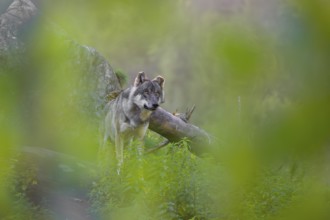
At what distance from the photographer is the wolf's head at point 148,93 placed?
30.9ft

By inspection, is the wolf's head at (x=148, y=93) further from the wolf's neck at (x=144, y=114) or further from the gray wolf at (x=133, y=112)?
the wolf's neck at (x=144, y=114)

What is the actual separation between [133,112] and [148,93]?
415 mm

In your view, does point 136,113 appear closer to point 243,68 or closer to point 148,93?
point 148,93

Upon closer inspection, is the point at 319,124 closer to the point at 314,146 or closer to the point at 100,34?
the point at 314,146

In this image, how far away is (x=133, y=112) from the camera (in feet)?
32.0

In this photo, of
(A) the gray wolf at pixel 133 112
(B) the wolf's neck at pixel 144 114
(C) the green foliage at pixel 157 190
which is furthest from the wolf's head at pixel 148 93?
(C) the green foliage at pixel 157 190

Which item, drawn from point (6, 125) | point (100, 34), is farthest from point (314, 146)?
point (6, 125)

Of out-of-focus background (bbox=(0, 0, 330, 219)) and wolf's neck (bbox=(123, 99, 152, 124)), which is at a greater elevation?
wolf's neck (bbox=(123, 99, 152, 124))

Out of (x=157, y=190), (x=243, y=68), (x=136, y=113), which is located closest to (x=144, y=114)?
(x=136, y=113)

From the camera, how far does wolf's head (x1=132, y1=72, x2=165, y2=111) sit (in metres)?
9.43

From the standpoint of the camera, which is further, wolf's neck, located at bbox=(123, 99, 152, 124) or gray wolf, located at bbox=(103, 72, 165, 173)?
wolf's neck, located at bbox=(123, 99, 152, 124)

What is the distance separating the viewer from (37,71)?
37.5 inches

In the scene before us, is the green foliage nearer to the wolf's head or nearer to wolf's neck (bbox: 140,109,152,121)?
the wolf's head

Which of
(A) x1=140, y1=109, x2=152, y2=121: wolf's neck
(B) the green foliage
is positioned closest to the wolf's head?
(A) x1=140, y1=109, x2=152, y2=121: wolf's neck
